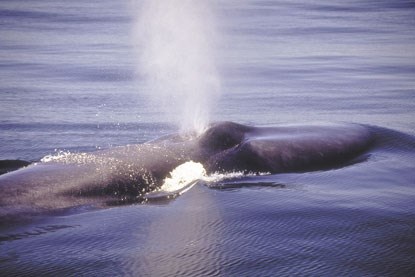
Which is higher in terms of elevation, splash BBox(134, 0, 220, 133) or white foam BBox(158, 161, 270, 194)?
splash BBox(134, 0, 220, 133)

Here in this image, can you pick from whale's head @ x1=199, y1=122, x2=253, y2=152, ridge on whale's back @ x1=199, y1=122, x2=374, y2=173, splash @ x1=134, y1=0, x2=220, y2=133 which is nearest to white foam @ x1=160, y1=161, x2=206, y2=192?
ridge on whale's back @ x1=199, y1=122, x2=374, y2=173

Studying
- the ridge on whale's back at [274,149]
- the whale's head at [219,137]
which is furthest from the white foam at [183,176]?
the whale's head at [219,137]

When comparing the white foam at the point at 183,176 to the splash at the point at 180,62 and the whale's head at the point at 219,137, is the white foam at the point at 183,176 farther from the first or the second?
the splash at the point at 180,62

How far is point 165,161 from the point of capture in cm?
564

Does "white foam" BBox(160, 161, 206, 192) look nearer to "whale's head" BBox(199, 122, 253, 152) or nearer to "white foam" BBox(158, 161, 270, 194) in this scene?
"white foam" BBox(158, 161, 270, 194)

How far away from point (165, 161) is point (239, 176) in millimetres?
717

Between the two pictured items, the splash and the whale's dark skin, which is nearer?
the whale's dark skin

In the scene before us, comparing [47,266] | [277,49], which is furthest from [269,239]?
[277,49]

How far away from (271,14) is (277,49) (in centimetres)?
1092

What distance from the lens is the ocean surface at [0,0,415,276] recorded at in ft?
13.1

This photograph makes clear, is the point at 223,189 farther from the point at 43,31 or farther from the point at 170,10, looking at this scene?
the point at 43,31

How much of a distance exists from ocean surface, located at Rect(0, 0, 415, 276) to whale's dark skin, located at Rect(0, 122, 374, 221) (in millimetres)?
181

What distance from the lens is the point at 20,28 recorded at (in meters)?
22.6

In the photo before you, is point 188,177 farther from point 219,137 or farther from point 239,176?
point 219,137
